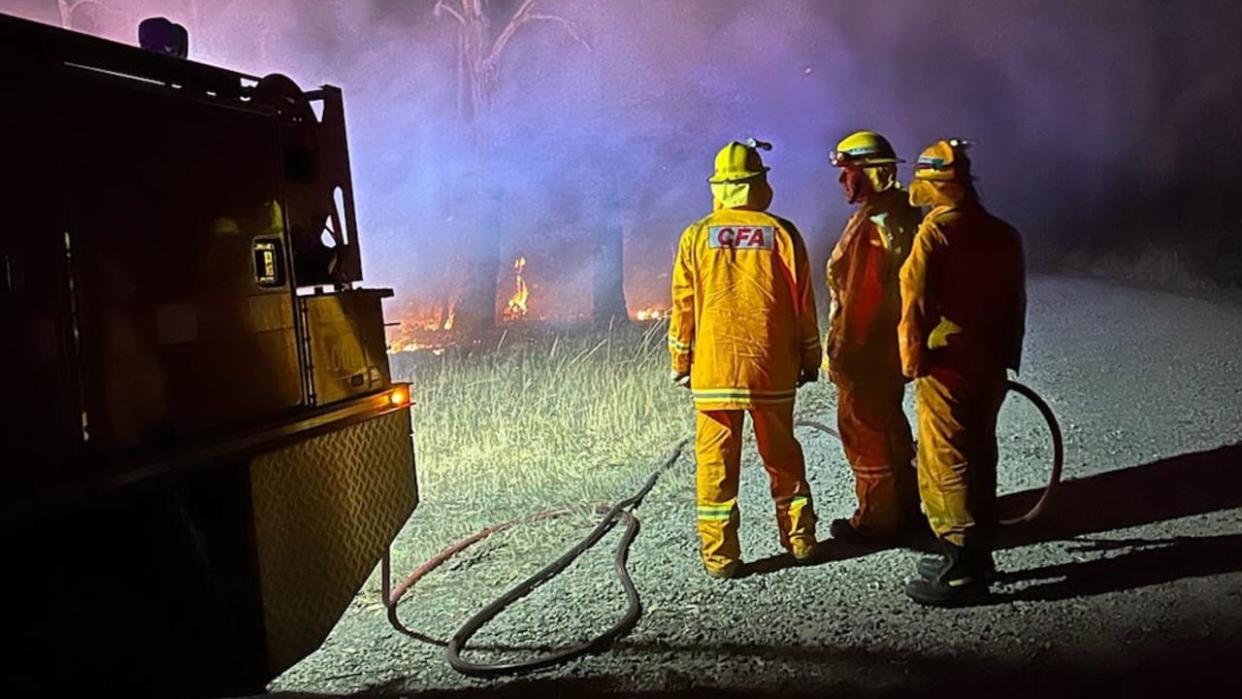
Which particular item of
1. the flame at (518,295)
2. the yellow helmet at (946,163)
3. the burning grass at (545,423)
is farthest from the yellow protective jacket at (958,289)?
the flame at (518,295)

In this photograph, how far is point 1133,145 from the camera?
17969 millimetres

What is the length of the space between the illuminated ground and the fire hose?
7cm

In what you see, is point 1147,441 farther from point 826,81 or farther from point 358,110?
point 358,110

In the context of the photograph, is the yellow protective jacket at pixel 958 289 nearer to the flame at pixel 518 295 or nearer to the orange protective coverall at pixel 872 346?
the orange protective coverall at pixel 872 346

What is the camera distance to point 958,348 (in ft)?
14.7

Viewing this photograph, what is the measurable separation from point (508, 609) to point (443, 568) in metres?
1.59

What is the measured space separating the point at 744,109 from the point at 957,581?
1403cm

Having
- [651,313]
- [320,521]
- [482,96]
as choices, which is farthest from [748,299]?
[482,96]

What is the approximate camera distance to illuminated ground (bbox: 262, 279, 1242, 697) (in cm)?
383

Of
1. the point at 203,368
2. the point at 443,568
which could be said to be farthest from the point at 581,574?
the point at 203,368

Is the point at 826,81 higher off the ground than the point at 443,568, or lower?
higher

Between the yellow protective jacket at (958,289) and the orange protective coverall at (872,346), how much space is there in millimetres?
719

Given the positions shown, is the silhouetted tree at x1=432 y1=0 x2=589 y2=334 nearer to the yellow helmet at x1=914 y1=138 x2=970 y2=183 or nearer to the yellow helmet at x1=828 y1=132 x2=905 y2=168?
the yellow helmet at x1=828 y1=132 x2=905 y2=168

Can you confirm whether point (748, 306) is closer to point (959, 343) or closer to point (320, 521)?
point (959, 343)
